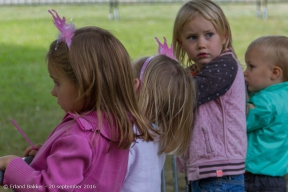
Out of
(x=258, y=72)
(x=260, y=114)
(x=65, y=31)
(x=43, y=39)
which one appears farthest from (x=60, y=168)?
(x=43, y=39)

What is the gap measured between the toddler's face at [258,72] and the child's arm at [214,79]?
40 centimetres

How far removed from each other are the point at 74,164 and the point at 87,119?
0.19 metres

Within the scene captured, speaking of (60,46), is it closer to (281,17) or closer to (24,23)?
(24,23)

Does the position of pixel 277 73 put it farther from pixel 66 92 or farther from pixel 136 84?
pixel 66 92

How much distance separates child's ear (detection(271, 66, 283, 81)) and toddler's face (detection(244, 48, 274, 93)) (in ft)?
0.06

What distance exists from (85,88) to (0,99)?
5.69m

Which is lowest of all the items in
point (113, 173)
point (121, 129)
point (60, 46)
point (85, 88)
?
point (113, 173)

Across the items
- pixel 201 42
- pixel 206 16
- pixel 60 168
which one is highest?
pixel 206 16

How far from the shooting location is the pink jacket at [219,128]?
123 inches

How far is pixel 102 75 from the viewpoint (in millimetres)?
2381

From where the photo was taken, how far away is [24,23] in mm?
13227

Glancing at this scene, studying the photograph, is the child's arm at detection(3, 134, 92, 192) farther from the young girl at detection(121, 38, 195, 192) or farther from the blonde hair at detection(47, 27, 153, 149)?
the young girl at detection(121, 38, 195, 192)

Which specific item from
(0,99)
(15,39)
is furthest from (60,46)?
(15,39)

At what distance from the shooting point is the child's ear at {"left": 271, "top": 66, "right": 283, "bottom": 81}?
353 cm
